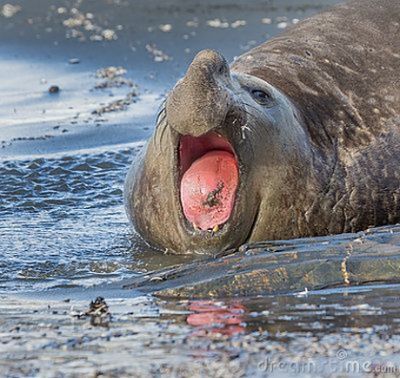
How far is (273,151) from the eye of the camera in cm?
626

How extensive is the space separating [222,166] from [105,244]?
855 mm

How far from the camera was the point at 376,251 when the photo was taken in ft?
18.2

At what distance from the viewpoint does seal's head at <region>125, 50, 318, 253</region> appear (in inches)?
232

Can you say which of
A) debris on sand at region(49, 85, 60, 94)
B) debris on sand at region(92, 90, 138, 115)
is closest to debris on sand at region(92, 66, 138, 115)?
debris on sand at region(92, 90, 138, 115)

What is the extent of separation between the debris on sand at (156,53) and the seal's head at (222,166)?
20.2 feet

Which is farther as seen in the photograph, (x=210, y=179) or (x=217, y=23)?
(x=217, y=23)

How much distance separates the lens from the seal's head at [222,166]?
5.89m

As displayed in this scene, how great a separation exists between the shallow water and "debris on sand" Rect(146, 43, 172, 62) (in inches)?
2.8

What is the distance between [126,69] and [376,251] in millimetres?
6894

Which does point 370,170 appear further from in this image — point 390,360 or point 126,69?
point 126,69

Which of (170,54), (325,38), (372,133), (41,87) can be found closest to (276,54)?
(325,38)

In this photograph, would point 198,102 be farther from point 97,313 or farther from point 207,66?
point 97,313

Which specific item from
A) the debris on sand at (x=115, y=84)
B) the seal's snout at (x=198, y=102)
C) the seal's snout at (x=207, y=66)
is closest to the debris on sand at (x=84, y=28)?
the debris on sand at (x=115, y=84)

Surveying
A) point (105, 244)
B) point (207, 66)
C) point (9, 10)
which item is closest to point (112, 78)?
point (9, 10)
